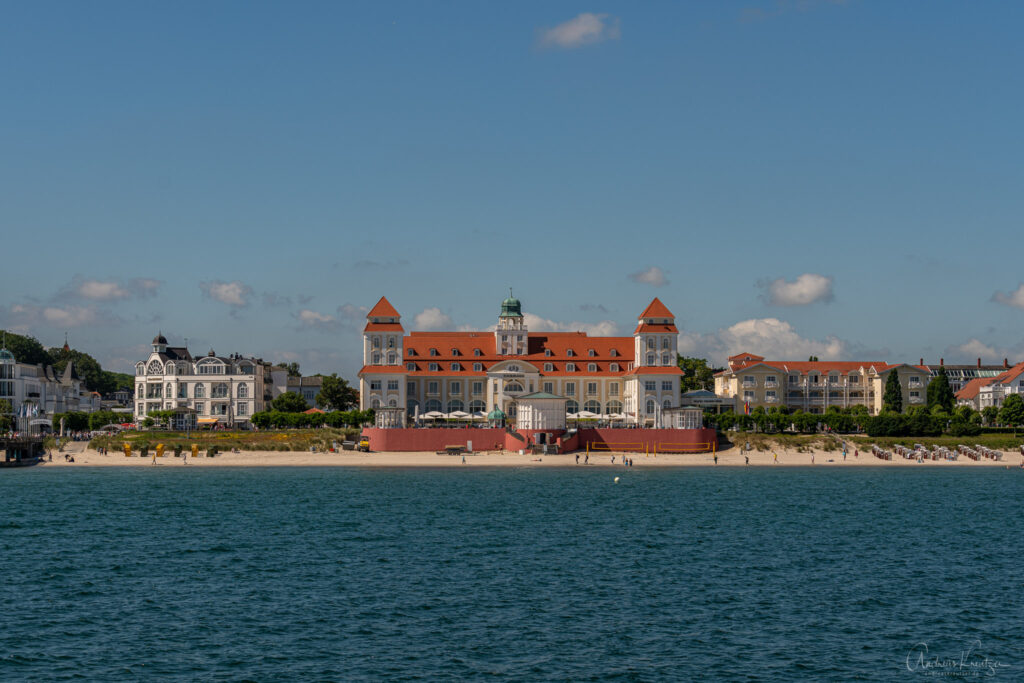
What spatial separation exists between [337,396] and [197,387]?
71.1 feet

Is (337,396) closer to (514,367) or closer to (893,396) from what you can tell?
(514,367)

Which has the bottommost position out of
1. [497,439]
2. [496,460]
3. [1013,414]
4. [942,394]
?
[496,460]

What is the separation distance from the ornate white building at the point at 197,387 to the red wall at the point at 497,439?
33.5m

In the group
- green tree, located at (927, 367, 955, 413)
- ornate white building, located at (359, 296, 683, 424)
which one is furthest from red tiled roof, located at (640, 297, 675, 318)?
green tree, located at (927, 367, 955, 413)

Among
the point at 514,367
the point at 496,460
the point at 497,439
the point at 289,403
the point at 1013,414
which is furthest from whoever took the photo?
the point at 289,403

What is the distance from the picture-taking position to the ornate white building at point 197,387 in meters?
141

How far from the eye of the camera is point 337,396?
155375mm

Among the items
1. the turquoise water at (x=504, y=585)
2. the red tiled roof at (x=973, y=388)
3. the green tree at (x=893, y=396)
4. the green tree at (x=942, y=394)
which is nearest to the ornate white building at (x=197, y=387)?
the turquoise water at (x=504, y=585)

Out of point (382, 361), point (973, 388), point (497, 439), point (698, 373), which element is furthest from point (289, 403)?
point (973, 388)

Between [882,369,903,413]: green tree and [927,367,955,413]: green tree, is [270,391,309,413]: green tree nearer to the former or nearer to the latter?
[882,369,903,413]: green tree

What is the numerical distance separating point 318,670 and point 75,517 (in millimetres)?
39629

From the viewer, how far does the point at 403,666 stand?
102 ft

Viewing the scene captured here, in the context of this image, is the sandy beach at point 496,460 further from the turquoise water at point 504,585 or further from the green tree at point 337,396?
the green tree at point 337,396

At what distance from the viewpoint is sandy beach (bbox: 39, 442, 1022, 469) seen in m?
106
